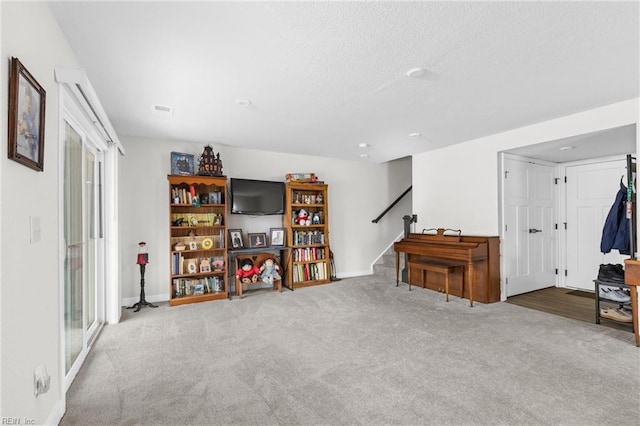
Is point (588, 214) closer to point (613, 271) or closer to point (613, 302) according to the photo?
point (613, 271)

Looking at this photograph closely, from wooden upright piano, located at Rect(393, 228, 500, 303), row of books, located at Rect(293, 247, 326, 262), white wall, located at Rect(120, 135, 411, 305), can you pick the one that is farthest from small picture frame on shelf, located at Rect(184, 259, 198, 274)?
wooden upright piano, located at Rect(393, 228, 500, 303)

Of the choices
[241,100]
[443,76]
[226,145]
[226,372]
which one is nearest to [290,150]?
[226,145]

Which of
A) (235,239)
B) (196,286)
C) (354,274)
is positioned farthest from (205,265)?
(354,274)

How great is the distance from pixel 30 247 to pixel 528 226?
5.40 metres

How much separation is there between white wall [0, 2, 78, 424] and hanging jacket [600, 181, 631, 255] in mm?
4992

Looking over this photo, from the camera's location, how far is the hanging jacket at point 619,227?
3.34 metres

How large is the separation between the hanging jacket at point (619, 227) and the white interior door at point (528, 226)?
1.02 m

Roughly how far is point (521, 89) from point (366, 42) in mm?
1652

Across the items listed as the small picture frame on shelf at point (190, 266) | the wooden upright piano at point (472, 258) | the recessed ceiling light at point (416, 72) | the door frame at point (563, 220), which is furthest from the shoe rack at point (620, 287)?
the small picture frame on shelf at point (190, 266)

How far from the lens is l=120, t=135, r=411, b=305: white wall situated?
166 inches

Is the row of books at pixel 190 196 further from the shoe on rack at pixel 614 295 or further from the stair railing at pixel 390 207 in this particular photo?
the shoe on rack at pixel 614 295

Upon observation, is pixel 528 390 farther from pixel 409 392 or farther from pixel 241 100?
pixel 241 100

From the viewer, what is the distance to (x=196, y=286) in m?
4.31

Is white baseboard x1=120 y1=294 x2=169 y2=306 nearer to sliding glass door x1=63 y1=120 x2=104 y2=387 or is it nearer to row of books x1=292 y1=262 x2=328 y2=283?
sliding glass door x1=63 y1=120 x2=104 y2=387
